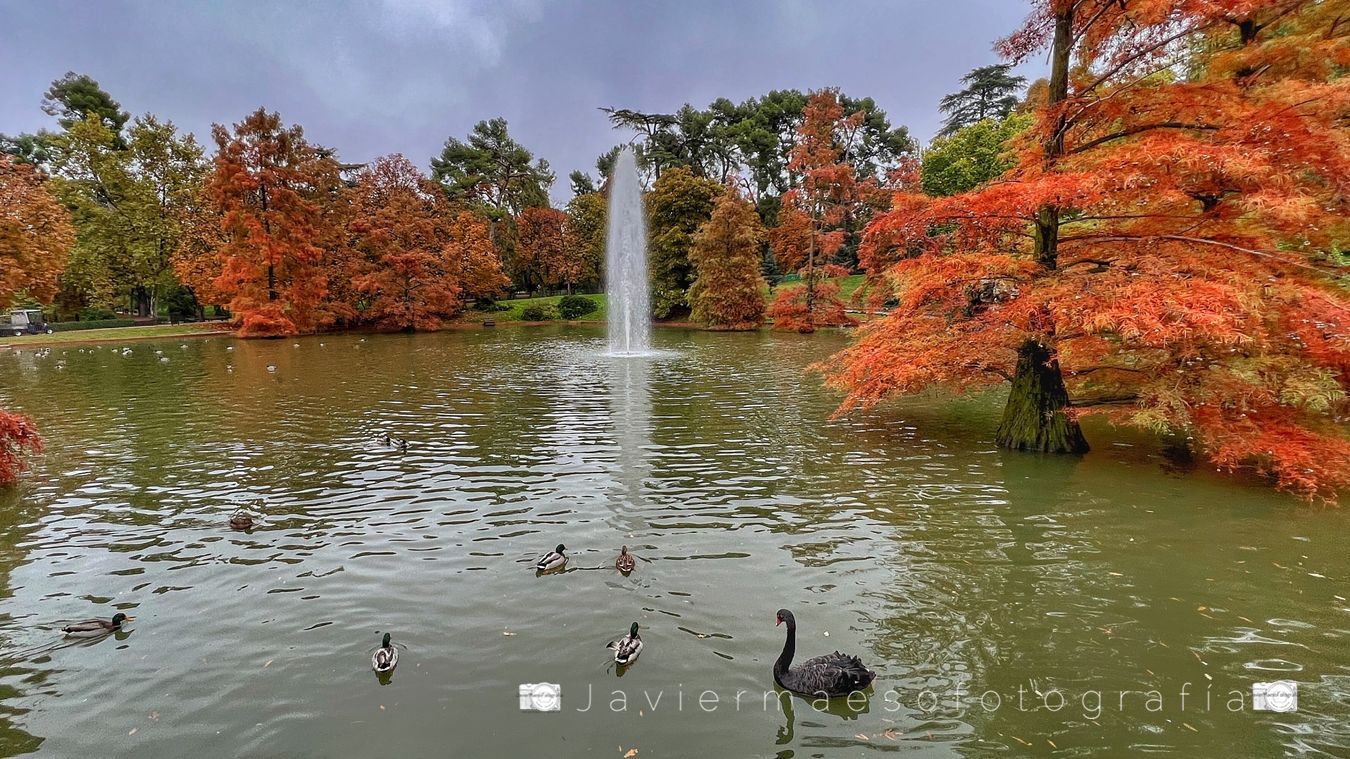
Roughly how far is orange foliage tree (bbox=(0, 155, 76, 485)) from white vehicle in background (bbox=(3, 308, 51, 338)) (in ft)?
135

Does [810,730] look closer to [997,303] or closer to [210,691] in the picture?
[210,691]

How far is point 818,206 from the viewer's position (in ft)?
180

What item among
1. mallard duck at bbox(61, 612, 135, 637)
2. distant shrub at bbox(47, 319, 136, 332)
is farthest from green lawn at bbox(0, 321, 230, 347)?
mallard duck at bbox(61, 612, 135, 637)

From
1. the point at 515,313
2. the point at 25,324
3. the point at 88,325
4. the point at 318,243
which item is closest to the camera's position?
the point at 25,324

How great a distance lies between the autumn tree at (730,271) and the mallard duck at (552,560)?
4609 centimetres

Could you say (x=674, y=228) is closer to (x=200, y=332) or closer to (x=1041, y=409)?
(x=200, y=332)

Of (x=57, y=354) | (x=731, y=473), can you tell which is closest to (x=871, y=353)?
(x=731, y=473)

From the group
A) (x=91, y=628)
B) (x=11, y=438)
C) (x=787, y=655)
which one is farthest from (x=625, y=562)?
(x=11, y=438)

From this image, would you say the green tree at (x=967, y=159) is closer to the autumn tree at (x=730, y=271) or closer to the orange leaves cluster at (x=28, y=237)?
the autumn tree at (x=730, y=271)

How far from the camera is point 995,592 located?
789 centimetres

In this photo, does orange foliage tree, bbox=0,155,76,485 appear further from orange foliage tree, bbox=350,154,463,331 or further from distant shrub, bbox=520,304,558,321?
distant shrub, bbox=520,304,558,321

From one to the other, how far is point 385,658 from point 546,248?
70.8 metres

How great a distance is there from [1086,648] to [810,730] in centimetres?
337

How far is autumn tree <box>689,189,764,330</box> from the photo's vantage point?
177 ft
